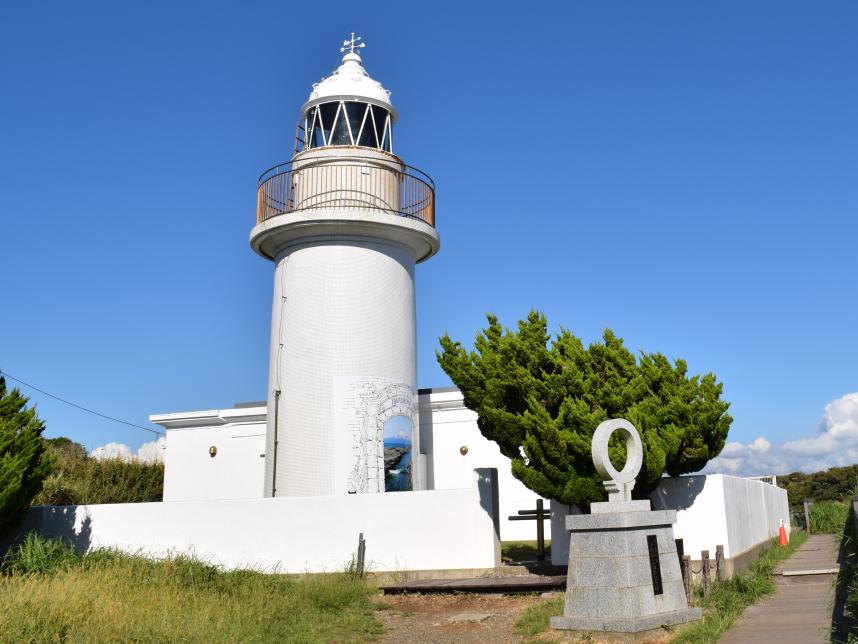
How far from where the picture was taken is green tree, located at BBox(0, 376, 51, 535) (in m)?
15.8

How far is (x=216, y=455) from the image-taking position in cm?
2447

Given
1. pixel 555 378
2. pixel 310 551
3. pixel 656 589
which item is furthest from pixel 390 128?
pixel 656 589

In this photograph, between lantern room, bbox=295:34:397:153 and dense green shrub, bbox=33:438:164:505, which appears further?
dense green shrub, bbox=33:438:164:505

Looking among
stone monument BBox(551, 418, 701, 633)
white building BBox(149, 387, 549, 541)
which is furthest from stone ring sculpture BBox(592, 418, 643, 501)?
white building BBox(149, 387, 549, 541)

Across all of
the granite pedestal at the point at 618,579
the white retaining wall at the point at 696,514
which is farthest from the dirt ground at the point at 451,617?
the white retaining wall at the point at 696,514

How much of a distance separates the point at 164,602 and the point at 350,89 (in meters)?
12.3

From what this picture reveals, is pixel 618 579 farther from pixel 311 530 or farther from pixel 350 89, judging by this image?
pixel 350 89

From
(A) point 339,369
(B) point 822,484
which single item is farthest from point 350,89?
(B) point 822,484

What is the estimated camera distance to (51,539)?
17484mm

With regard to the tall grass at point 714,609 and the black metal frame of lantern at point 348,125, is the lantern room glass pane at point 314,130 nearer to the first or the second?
the black metal frame of lantern at point 348,125

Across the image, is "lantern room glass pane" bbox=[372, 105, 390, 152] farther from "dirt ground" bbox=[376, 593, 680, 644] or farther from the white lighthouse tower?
"dirt ground" bbox=[376, 593, 680, 644]

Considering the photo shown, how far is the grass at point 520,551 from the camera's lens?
1831 centimetres

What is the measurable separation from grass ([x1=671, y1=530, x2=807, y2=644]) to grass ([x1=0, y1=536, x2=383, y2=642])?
4242 millimetres

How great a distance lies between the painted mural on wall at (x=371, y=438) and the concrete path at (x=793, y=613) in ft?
25.3
